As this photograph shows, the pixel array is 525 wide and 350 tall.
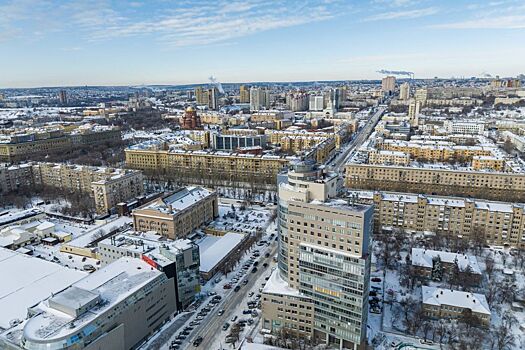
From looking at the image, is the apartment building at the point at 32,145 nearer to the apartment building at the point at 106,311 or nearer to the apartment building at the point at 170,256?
the apartment building at the point at 170,256

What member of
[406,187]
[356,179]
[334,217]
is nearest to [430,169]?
[406,187]

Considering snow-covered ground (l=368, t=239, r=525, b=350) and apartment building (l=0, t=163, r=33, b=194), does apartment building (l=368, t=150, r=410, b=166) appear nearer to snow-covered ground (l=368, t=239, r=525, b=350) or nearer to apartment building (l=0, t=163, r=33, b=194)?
snow-covered ground (l=368, t=239, r=525, b=350)

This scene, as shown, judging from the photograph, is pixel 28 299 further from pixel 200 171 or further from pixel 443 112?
pixel 443 112

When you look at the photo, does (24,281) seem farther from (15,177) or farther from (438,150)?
(438,150)

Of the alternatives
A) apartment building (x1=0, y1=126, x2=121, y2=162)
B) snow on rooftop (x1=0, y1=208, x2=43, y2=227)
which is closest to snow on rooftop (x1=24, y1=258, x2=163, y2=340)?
snow on rooftop (x1=0, y1=208, x2=43, y2=227)

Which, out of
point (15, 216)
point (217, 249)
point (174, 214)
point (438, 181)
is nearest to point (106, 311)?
point (217, 249)

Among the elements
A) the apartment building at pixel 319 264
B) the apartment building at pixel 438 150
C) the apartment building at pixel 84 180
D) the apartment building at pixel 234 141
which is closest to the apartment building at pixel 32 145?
the apartment building at pixel 84 180
